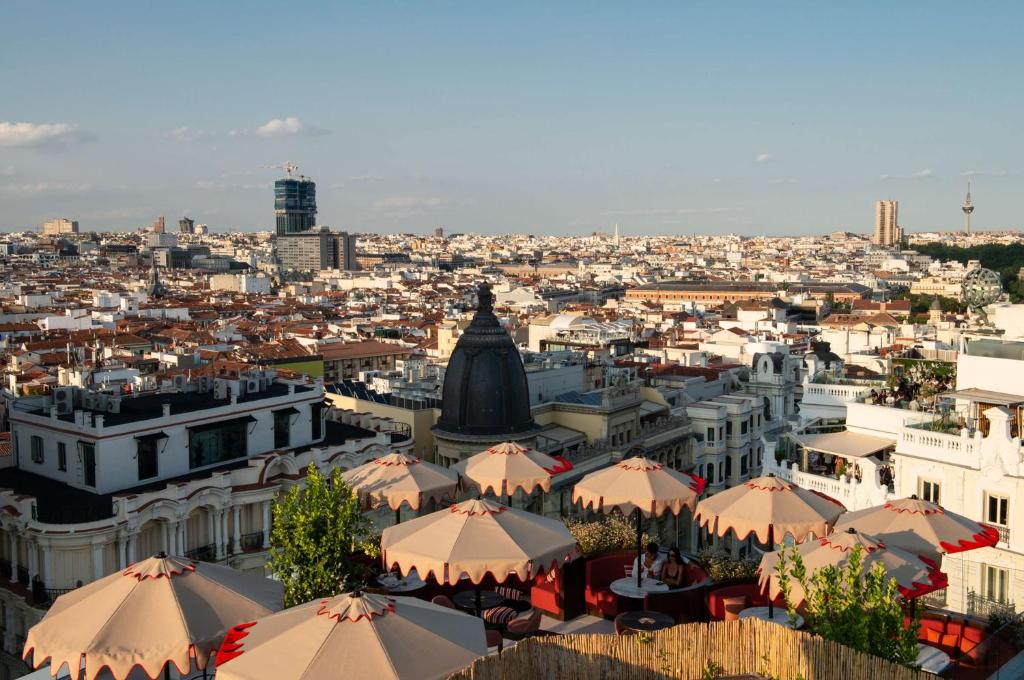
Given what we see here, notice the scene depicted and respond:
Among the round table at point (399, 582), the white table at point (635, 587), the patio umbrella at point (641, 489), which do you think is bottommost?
the round table at point (399, 582)

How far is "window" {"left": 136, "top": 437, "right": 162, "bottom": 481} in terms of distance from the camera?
84.6ft

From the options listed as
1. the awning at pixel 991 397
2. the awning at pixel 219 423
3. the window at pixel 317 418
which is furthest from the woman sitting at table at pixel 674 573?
the window at pixel 317 418

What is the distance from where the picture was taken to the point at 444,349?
238 ft

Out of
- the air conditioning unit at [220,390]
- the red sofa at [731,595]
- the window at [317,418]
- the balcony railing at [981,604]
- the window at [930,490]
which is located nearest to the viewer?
the red sofa at [731,595]

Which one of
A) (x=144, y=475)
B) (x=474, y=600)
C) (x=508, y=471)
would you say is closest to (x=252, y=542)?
(x=144, y=475)

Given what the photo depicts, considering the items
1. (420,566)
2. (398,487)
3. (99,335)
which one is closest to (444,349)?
(99,335)

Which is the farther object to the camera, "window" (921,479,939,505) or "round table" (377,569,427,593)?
"window" (921,479,939,505)

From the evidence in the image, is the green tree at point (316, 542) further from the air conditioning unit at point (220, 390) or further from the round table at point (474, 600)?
the air conditioning unit at point (220, 390)

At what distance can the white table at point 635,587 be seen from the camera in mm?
15672

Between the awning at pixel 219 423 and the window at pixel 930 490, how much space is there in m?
18.6

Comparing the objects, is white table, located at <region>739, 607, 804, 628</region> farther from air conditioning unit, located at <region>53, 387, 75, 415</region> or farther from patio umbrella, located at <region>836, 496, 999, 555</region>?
air conditioning unit, located at <region>53, 387, 75, 415</region>

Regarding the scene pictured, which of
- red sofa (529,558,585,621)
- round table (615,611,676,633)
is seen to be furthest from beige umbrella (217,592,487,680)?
red sofa (529,558,585,621)

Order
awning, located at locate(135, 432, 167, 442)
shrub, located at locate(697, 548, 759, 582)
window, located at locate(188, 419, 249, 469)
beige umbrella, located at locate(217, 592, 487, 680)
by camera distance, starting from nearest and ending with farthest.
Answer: beige umbrella, located at locate(217, 592, 487, 680), shrub, located at locate(697, 548, 759, 582), awning, located at locate(135, 432, 167, 442), window, located at locate(188, 419, 249, 469)

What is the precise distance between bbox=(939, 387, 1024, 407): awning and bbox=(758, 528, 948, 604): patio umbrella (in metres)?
8.90
